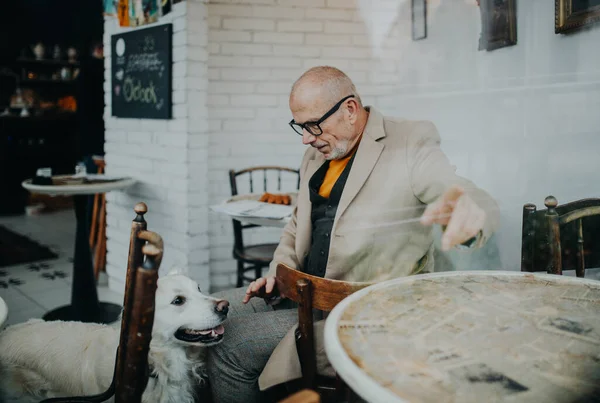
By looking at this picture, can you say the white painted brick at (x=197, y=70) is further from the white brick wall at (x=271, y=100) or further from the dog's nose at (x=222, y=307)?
the dog's nose at (x=222, y=307)

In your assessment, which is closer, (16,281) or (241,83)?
(241,83)

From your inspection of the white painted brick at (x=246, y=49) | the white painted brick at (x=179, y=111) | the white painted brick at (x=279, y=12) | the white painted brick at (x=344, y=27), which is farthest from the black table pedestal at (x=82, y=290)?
the white painted brick at (x=344, y=27)

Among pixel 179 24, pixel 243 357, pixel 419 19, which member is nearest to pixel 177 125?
pixel 179 24

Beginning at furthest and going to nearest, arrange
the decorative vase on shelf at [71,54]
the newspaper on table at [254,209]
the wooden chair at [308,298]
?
the decorative vase on shelf at [71,54] < the newspaper on table at [254,209] < the wooden chair at [308,298]

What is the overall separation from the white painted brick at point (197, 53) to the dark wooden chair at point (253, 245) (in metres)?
0.78

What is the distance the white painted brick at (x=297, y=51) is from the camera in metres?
3.99

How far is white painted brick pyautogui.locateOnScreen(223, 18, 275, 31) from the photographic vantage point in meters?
3.87

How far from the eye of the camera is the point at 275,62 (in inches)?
158

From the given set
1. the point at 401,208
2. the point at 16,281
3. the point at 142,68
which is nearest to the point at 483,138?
the point at 401,208

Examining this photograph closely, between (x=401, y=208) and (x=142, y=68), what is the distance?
272 centimetres

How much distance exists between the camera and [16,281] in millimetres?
4574

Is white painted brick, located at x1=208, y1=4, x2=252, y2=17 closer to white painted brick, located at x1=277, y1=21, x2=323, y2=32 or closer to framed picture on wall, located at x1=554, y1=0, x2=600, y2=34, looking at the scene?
white painted brick, located at x1=277, y1=21, x2=323, y2=32

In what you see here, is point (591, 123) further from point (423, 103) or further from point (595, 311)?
point (423, 103)

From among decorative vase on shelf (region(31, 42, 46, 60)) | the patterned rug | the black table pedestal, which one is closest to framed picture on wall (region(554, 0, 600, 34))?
the black table pedestal
